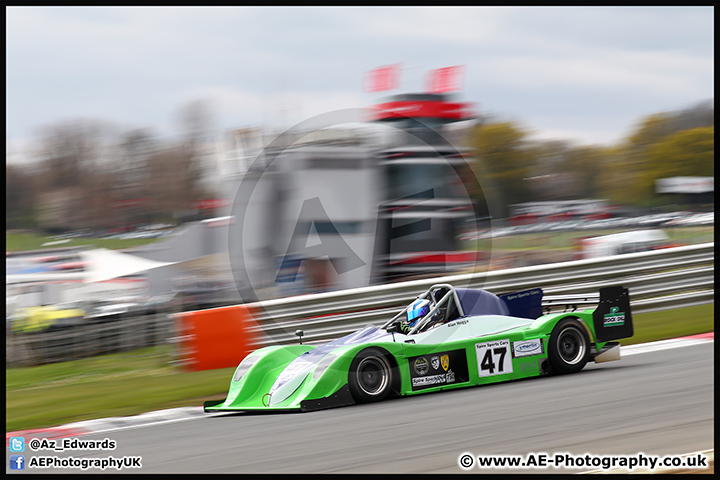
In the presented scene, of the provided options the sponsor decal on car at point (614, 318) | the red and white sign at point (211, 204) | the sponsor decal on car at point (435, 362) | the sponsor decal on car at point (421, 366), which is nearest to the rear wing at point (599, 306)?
the sponsor decal on car at point (614, 318)

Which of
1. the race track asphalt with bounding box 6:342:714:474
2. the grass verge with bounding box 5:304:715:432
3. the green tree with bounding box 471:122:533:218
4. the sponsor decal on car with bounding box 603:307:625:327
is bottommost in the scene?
the grass verge with bounding box 5:304:715:432

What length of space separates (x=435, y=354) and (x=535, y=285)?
15.3 feet

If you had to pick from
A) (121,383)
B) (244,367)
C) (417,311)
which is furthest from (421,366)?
(121,383)

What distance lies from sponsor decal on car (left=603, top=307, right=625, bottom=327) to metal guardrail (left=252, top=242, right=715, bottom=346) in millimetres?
2972

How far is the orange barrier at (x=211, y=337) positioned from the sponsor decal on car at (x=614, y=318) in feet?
13.8

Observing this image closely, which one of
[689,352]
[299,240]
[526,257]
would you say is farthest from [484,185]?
[689,352]

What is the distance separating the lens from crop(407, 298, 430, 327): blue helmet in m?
6.57

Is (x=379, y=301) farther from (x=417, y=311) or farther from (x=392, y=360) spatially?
(x=392, y=360)

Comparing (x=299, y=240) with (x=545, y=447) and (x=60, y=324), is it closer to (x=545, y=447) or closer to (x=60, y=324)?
(x=60, y=324)

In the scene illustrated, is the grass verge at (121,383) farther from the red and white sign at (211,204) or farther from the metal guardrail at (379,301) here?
the red and white sign at (211,204)

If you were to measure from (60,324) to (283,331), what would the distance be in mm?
3598

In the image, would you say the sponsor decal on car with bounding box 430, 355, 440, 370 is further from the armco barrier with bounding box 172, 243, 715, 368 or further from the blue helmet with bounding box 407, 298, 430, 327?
the armco barrier with bounding box 172, 243, 715, 368

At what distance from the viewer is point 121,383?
26.5 ft

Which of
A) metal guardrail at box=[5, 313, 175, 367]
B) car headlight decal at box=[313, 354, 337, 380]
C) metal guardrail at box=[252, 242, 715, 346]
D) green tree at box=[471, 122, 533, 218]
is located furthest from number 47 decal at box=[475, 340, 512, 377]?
green tree at box=[471, 122, 533, 218]
